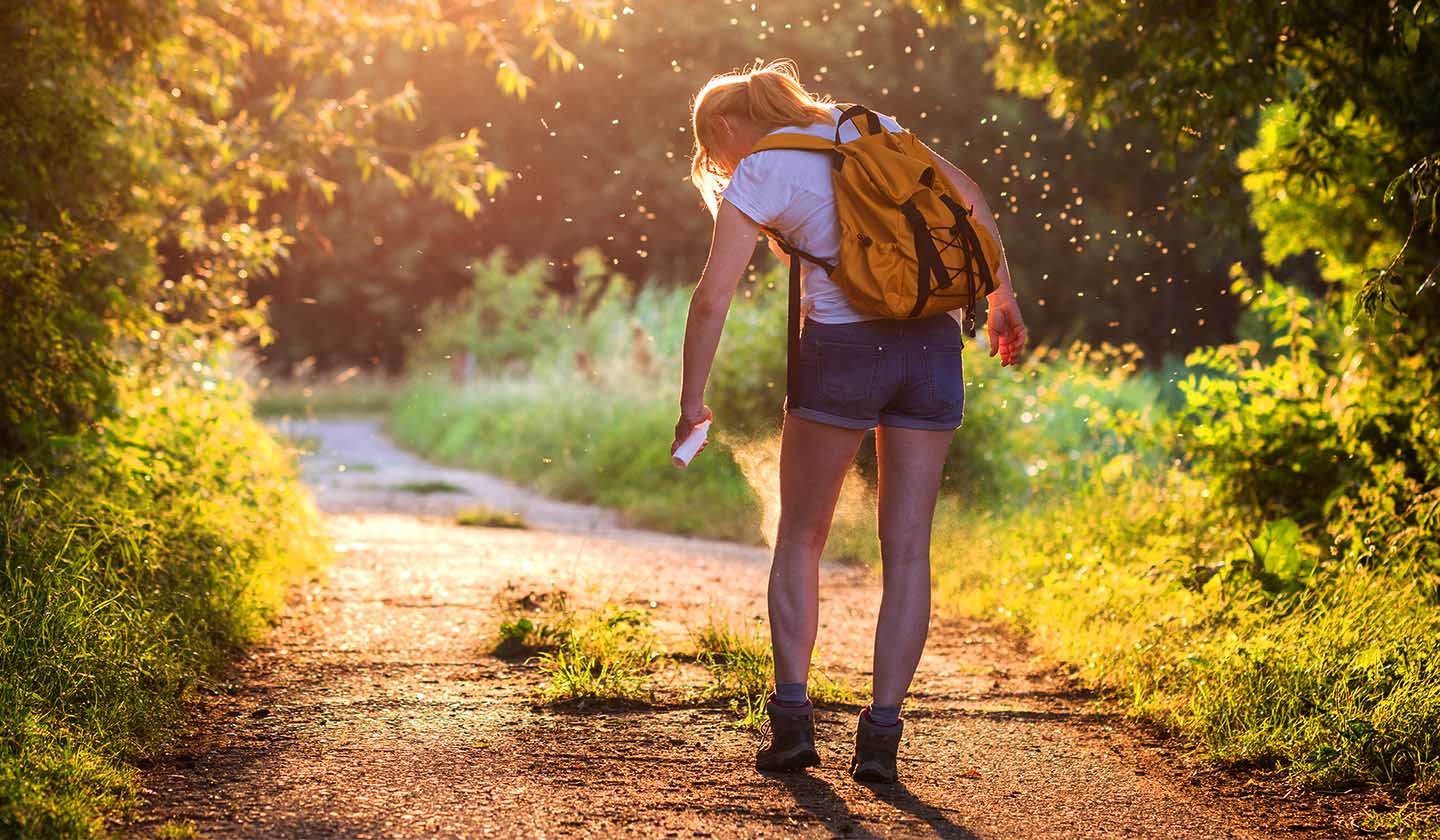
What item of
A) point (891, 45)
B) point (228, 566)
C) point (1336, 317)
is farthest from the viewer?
point (891, 45)

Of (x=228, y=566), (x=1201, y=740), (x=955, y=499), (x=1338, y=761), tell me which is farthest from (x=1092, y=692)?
(x=955, y=499)

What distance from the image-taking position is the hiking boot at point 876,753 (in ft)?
12.7

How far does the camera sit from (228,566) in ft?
19.7

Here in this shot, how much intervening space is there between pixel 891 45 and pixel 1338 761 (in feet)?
81.4

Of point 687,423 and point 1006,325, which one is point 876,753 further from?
point 1006,325

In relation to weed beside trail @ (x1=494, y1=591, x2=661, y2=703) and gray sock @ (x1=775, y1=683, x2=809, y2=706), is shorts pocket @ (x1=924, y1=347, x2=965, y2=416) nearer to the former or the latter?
gray sock @ (x1=775, y1=683, x2=809, y2=706)

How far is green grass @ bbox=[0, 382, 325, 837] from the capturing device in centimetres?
351

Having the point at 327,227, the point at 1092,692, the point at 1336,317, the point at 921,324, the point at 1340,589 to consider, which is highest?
the point at 327,227

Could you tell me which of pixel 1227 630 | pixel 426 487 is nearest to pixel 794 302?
pixel 1227 630

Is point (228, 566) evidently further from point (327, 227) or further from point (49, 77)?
point (327, 227)

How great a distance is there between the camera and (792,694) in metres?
3.94

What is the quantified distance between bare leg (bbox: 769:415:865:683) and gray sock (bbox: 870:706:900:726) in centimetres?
20

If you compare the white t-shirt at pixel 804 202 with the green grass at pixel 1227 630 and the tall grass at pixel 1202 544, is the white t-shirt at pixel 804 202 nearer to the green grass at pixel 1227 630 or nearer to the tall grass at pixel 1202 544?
the tall grass at pixel 1202 544

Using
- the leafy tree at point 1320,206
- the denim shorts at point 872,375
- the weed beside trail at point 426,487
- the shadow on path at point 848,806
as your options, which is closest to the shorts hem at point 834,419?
the denim shorts at point 872,375
